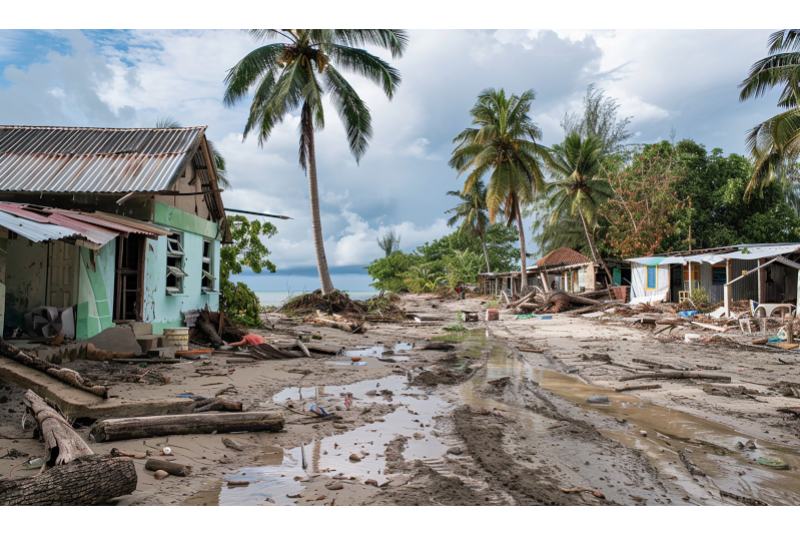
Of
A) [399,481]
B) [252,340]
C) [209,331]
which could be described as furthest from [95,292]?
[399,481]

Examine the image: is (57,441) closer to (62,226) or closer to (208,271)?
(62,226)

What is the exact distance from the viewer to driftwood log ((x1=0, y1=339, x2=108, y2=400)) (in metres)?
5.15

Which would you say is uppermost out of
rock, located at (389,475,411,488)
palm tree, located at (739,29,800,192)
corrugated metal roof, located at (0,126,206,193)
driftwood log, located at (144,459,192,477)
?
palm tree, located at (739,29,800,192)

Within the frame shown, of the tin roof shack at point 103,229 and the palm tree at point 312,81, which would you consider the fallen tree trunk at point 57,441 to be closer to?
the tin roof shack at point 103,229

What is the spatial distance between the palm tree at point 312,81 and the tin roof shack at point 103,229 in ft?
18.0

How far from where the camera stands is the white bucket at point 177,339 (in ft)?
30.2

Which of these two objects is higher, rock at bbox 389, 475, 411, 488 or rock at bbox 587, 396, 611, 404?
rock at bbox 389, 475, 411, 488

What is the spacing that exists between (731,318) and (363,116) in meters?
14.6

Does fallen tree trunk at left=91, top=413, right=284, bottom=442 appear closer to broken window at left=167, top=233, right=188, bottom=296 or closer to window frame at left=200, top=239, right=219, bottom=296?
broken window at left=167, top=233, right=188, bottom=296

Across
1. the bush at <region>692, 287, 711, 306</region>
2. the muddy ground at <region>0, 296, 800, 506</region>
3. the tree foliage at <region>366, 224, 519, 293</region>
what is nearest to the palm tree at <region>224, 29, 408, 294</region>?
the muddy ground at <region>0, 296, 800, 506</region>

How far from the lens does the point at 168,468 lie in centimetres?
346

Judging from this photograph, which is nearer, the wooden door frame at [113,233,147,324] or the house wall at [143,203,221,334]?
the wooden door frame at [113,233,147,324]

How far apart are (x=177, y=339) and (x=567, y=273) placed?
92.1ft

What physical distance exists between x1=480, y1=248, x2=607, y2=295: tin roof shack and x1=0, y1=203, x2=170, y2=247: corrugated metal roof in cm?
2212
